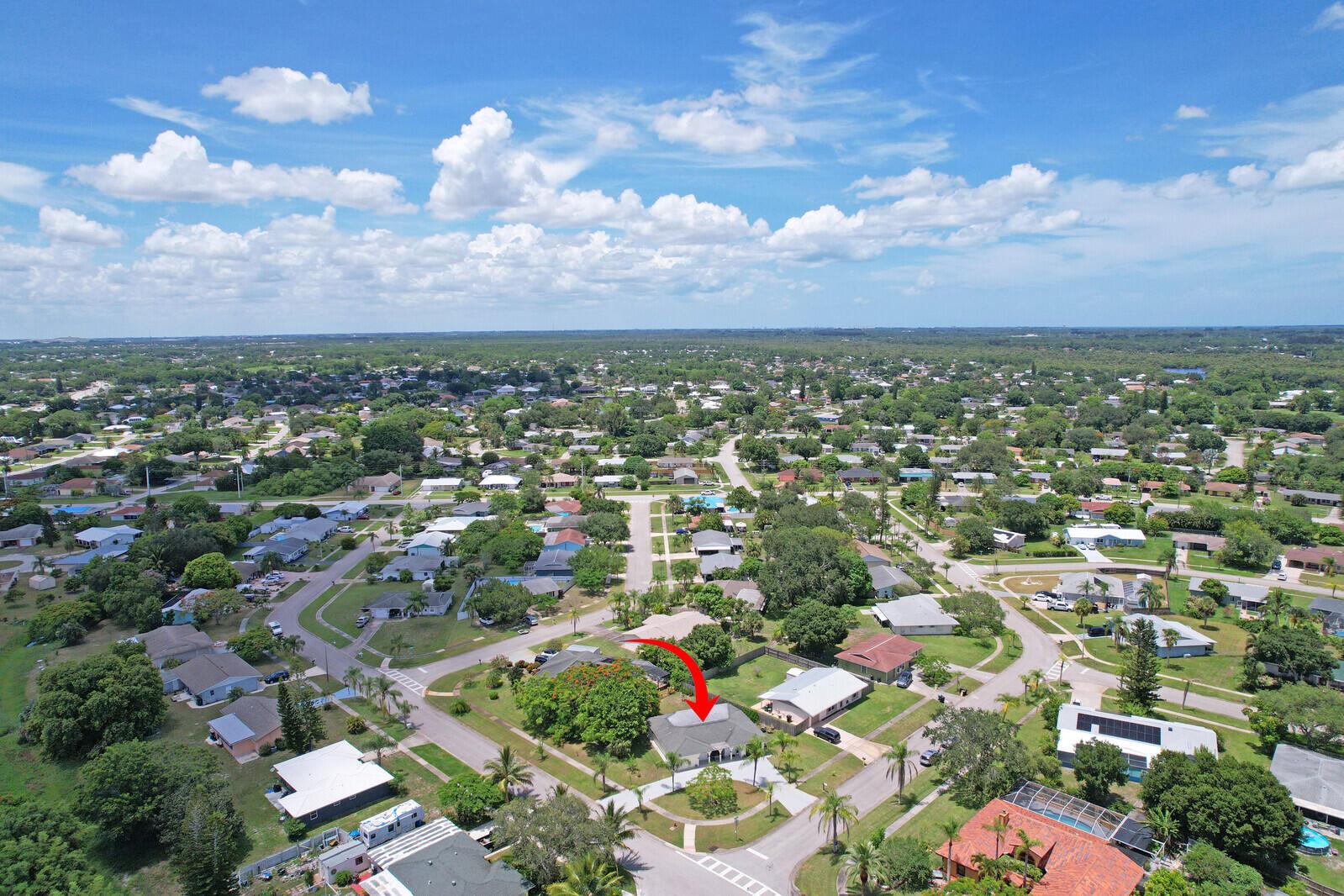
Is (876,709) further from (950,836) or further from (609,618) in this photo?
(609,618)

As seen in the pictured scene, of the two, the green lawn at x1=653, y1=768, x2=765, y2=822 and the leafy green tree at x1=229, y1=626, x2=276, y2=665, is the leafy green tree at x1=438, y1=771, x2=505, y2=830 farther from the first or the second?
the leafy green tree at x1=229, y1=626, x2=276, y2=665

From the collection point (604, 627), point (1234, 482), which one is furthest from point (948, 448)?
point (604, 627)

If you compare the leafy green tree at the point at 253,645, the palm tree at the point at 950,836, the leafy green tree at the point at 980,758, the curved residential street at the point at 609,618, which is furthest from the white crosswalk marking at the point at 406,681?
the palm tree at the point at 950,836

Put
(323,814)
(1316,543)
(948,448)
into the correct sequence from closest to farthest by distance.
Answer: (323,814), (1316,543), (948,448)

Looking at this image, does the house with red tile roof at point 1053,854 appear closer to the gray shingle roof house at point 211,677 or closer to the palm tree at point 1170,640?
the palm tree at point 1170,640

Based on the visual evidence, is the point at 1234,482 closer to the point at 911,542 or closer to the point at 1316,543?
the point at 1316,543

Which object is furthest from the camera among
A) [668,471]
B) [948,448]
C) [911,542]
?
[948,448]

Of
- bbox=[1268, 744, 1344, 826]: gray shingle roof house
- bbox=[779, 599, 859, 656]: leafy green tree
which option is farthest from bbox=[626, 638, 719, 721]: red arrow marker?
bbox=[1268, 744, 1344, 826]: gray shingle roof house
